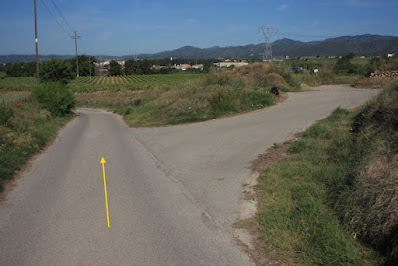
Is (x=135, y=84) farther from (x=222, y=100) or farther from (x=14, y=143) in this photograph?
(x=14, y=143)

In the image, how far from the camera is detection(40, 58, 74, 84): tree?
4062 centimetres

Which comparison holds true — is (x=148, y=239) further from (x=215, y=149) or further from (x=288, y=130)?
(x=288, y=130)

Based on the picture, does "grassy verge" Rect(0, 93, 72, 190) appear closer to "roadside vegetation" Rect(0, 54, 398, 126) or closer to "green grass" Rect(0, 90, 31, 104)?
"green grass" Rect(0, 90, 31, 104)

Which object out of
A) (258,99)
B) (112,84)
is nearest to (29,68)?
(112,84)

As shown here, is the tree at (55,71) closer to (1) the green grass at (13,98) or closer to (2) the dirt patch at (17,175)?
(1) the green grass at (13,98)

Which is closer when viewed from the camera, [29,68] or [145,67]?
[29,68]

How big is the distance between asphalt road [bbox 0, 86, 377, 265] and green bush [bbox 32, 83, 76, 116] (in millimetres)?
12929

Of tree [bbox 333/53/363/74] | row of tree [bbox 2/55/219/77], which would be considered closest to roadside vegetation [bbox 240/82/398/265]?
tree [bbox 333/53/363/74]

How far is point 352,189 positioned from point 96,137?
1284 centimetres

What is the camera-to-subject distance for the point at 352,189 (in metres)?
5.28

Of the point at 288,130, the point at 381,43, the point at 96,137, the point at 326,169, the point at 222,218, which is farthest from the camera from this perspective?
the point at 381,43

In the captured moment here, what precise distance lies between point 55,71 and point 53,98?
1778cm

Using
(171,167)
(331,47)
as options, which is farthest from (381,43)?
(171,167)

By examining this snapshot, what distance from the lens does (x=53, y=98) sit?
24.9 meters
